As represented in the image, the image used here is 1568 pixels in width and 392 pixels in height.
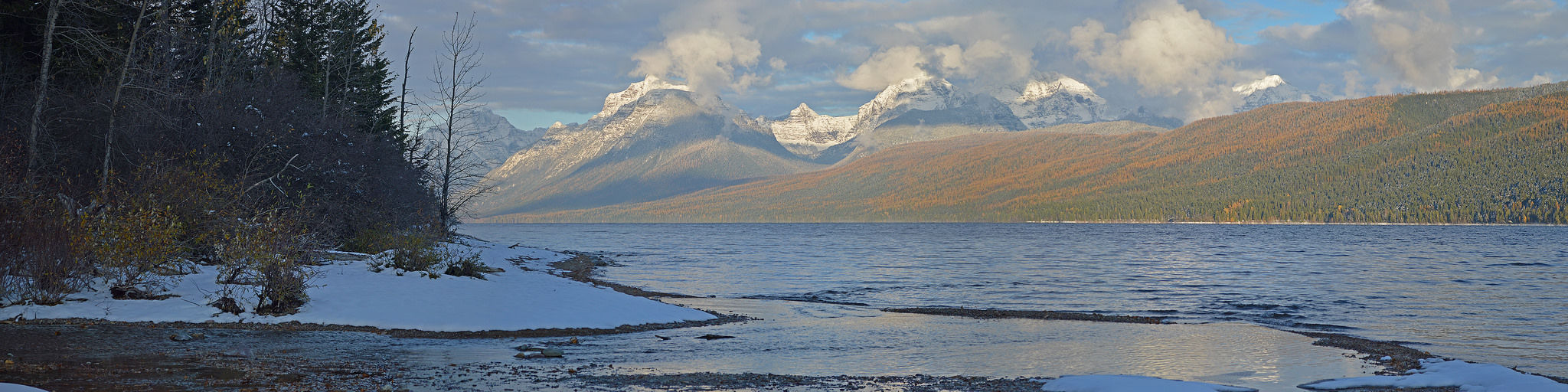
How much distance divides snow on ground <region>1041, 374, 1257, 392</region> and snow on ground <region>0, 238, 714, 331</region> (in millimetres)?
11417

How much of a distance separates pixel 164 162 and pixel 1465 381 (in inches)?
1113

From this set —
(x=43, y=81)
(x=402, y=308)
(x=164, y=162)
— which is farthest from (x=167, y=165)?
(x=402, y=308)

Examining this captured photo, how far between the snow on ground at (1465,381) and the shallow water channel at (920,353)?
64 centimetres

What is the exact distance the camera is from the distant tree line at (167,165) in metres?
18.8

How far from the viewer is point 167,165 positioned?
22.4 meters

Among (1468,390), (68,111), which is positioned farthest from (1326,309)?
(68,111)

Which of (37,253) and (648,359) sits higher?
(37,253)

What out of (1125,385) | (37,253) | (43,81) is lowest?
(1125,385)

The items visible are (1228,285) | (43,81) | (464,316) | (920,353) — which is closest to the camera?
(920,353)

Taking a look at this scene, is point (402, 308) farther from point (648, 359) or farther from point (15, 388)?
point (15, 388)

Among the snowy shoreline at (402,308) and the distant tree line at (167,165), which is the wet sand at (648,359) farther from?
the distant tree line at (167,165)

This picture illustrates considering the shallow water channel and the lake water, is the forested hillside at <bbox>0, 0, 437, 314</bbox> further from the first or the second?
the lake water

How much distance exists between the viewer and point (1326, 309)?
100ft

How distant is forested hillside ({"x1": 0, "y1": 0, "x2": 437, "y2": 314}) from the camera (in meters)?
18.8
